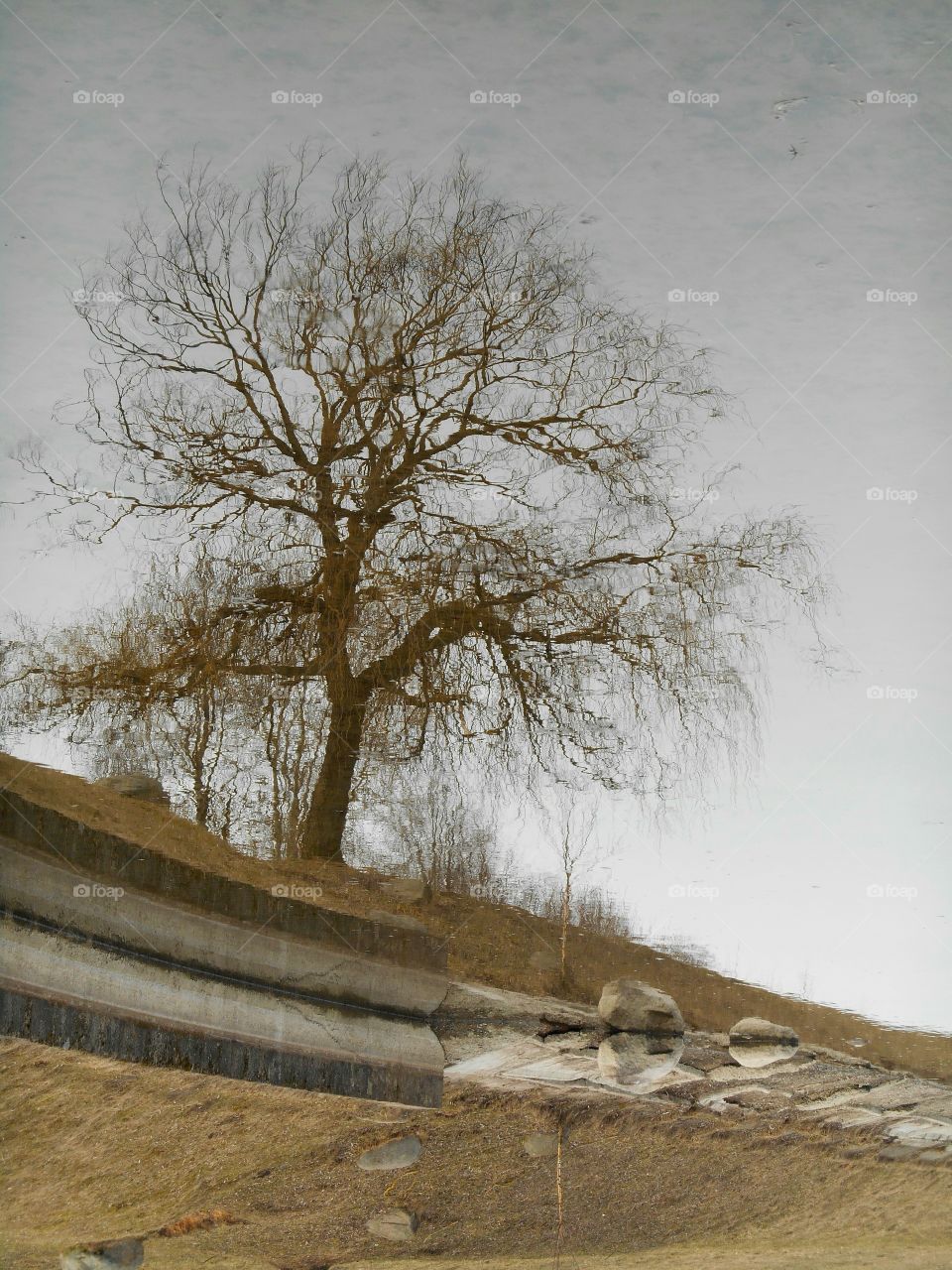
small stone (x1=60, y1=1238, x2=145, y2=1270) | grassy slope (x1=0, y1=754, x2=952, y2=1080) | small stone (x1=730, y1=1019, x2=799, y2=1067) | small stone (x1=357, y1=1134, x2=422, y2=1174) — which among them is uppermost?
grassy slope (x1=0, y1=754, x2=952, y2=1080)

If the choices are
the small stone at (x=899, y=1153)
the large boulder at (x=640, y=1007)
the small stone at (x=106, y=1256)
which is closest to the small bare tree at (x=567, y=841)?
the large boulder at (x=640, y=1007)

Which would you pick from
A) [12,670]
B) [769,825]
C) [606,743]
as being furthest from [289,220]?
[769,825]

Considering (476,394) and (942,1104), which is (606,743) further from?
(942,1104)

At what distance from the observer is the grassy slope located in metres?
2.31

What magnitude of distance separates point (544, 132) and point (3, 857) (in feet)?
6.47

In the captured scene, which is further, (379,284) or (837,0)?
(837,0)

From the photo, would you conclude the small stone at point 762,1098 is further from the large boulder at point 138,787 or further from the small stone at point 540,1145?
the large boulder at point 138,787

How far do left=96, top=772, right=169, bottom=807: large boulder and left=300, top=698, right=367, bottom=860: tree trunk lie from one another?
1.00ft

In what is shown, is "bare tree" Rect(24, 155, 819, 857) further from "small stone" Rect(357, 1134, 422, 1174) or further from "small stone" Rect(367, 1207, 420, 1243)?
"small stone" Rect(367, 1207, 420, 1243)

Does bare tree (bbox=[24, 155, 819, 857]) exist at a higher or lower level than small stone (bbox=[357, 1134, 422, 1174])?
higher

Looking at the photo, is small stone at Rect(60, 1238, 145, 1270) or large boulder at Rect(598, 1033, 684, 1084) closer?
small stone at Rect(60, 1238, 145, 1270)

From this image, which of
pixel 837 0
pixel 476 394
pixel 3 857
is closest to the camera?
pixel 3 857

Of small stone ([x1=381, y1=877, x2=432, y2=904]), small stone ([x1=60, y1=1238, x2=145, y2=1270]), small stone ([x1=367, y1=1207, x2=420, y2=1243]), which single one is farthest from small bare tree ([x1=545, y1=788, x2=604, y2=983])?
small stone ([x1=60, y1=1238, x2=145, y2=1270])

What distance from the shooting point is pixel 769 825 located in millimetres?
2396
